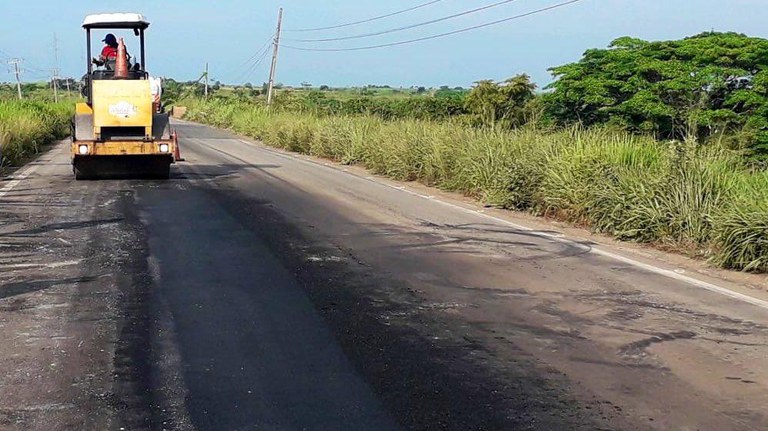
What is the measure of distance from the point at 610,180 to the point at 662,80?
33988 mm

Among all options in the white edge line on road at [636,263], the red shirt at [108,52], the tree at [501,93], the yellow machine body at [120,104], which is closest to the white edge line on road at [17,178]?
the yellow machine body at [120,104]

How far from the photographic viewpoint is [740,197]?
399 inches


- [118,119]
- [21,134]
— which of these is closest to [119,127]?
[118,119]

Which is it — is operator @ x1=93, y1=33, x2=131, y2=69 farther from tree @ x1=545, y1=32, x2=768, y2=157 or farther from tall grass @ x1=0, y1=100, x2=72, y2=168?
tree @ x1=545, y1=32, x2=768, y2=157

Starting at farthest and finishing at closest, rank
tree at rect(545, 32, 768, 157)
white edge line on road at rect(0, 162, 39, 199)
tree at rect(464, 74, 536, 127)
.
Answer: tree at rect(545, 32, 768, 157)
tree at rect(464, 74, 536, 127)
white edge line on road at rect(0, 162, 39, 199)

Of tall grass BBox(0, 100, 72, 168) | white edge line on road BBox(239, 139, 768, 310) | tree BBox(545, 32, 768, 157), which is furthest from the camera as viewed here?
tree BBox(545, 32, 768, 157)

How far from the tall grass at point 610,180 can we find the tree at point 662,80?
22.6m

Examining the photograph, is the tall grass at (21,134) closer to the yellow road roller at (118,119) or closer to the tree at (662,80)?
the yellow road roller at (118,119)

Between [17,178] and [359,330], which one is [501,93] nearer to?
[17,178]

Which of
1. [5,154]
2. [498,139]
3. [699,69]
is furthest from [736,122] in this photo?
[5,154]

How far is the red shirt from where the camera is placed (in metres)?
17.9

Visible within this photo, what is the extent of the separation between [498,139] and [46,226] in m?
8.37

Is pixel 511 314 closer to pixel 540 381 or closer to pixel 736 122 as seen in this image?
pixel 540 381

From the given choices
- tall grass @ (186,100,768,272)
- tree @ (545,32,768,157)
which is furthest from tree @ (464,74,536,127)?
A: tall grass @ (186,100,768,272)
